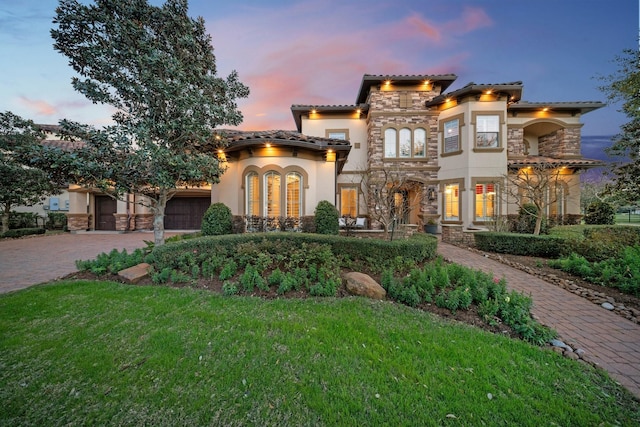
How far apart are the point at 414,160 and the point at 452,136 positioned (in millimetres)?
2418

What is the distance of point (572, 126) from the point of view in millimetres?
14078

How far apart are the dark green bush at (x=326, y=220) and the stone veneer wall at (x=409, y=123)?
656 centimetres

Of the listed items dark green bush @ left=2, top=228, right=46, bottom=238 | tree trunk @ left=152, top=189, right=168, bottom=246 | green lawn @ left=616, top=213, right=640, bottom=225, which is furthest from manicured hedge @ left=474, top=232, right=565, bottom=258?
dark green bush @ left=2, top=228, right=46, bottom=238

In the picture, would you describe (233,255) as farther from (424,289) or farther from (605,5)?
(605,5)

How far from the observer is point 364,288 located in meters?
4.39

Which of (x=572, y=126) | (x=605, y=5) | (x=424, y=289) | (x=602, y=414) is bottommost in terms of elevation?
(x=602, y=414)

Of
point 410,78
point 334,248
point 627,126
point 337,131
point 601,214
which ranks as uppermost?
point 410,78

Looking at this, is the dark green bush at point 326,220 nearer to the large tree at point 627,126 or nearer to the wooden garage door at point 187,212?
the large tree at point 627,126

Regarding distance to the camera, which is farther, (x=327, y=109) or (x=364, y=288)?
(x=327, y=109)

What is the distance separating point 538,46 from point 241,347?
21370mm

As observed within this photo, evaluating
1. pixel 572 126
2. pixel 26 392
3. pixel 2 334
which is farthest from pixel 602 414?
pixel 572 126

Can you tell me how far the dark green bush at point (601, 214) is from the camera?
1310cm

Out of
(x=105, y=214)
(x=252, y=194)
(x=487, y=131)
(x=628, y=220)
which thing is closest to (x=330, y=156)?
(x=252, y=194)

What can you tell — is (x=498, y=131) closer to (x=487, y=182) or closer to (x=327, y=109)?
(x=487, y=182)
